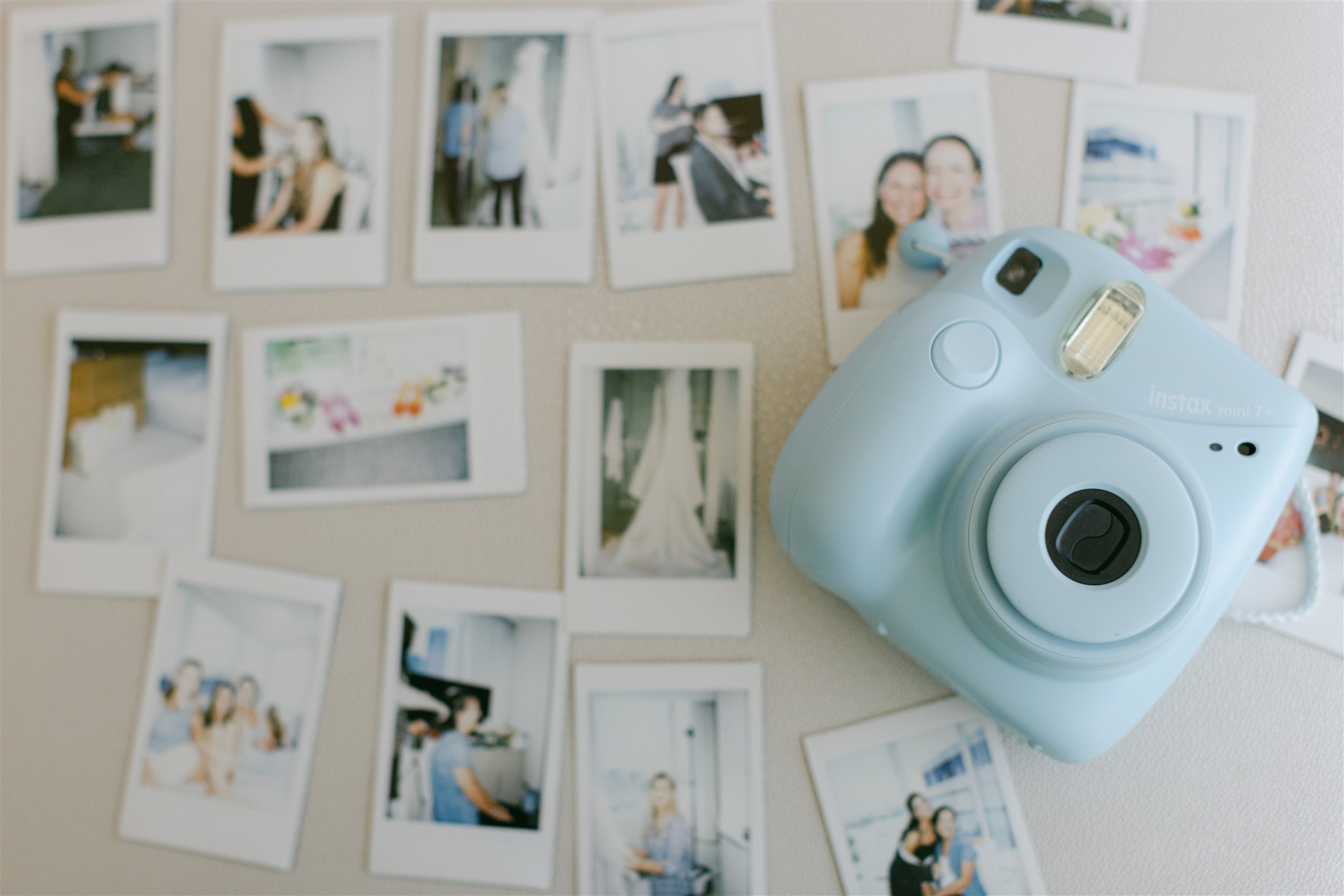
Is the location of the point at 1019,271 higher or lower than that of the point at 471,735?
higher

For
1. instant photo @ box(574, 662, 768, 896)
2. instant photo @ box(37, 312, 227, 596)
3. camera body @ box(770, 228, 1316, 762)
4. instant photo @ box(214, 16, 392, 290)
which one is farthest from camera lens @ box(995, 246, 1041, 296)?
instant photo @ box(37, 312, 227, 596)

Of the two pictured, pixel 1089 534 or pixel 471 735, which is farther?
pixel 471 735

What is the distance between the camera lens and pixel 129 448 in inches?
26.0

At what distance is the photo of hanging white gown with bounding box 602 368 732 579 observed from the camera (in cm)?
61

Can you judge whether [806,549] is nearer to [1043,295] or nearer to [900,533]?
[900,533]

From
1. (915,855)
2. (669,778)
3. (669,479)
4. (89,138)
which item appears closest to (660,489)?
(669,479)

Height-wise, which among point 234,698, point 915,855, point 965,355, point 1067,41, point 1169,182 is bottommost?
point 915,855

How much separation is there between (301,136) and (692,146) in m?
0.32

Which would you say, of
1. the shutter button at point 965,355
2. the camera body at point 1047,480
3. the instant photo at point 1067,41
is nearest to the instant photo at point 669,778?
the camera body at point 1047,480

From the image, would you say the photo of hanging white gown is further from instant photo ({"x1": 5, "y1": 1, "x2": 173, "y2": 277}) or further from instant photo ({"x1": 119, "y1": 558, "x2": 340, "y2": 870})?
instant photo ({"x1": 5, "y1": 1, "x2": 173, "y2": 277})

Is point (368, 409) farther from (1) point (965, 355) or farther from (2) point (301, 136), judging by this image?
(1) point (965, 355)

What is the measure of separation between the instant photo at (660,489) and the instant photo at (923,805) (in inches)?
4.9

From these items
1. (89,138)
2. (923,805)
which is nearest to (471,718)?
(923,805)

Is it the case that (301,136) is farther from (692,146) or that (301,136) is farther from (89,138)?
(692,146)
